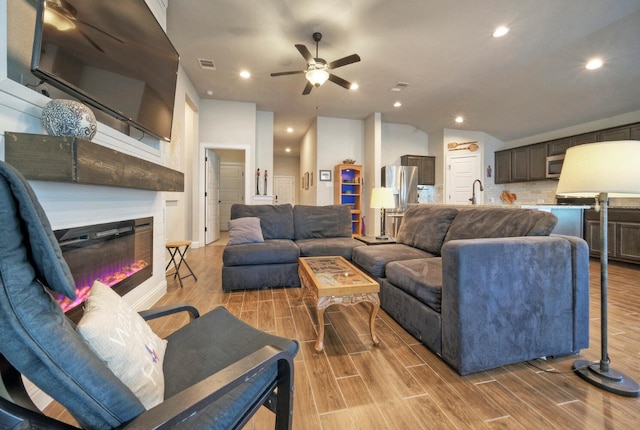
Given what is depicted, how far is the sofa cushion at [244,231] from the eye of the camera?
2.95m

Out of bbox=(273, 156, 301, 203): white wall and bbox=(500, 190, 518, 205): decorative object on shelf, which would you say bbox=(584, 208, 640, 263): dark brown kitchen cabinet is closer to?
bbox=(500, 190, 518, 205): decorative object on shelf

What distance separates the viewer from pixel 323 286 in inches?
65.2

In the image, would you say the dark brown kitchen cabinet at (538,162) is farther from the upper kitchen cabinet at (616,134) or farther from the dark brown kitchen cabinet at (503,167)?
the upper kitchen cabinet at (616,134)

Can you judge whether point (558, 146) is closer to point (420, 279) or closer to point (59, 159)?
point (420, 279)

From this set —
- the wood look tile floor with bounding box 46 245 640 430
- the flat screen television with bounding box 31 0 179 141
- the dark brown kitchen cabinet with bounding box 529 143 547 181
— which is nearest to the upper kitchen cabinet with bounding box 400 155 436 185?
the dark brown kitchen cabinet with bounding box 529 143 547 181

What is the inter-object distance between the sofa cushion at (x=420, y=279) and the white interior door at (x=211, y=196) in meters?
4.28

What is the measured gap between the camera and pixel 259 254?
2730mm

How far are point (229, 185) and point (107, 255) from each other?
6208 mm

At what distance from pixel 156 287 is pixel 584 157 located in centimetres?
344

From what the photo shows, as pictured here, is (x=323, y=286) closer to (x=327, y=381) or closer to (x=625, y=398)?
(x=327, y=381)

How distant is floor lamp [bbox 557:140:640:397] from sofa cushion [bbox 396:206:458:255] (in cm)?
109

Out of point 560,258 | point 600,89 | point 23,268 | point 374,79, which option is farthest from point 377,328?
point 600,89

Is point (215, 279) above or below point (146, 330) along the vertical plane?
below

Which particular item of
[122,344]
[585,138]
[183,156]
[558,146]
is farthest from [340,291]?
[558,146]
